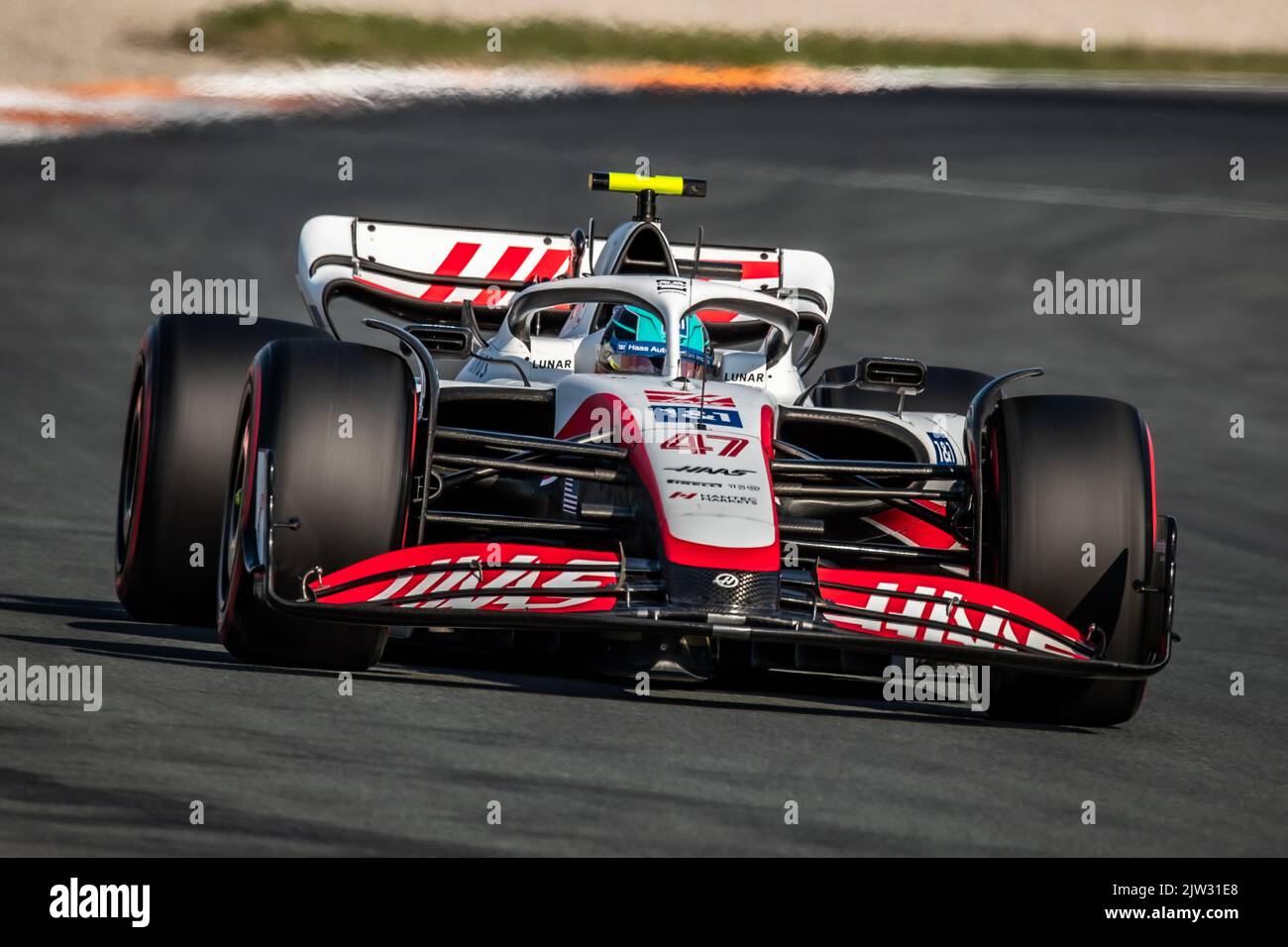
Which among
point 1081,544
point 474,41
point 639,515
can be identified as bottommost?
point 1081,544

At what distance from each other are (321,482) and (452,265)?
4451 millimetres

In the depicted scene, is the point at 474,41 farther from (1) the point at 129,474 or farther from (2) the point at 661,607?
(2) the point at 661,607

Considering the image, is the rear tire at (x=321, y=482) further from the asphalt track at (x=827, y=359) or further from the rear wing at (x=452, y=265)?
the rear wing at (x=452, y=265)

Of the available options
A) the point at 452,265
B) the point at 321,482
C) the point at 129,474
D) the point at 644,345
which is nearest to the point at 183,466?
the point at 129,474

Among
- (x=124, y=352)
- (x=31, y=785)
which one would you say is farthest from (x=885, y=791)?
(x=124, y=352)

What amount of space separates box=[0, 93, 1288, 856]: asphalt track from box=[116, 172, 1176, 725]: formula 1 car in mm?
273

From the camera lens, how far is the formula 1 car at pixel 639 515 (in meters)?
6.95

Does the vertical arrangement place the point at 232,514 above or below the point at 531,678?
above

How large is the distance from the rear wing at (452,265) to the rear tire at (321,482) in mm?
3810

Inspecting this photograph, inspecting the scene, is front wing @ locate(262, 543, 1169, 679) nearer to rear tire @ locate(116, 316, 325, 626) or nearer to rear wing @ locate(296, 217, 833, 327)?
rear tire @ locate(116, 316, 325, 626)

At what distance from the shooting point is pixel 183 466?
323 inches

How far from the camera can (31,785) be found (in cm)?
552

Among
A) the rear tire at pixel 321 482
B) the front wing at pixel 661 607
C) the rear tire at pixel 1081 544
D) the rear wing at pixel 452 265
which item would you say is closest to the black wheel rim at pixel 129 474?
the rear tire at pixel 321 482
